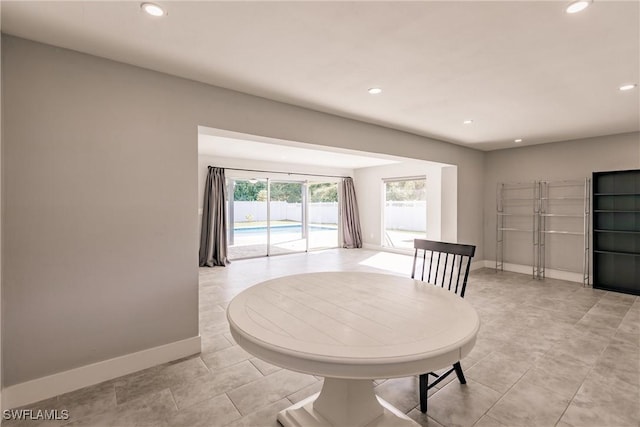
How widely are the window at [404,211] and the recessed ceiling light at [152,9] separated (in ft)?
21.8

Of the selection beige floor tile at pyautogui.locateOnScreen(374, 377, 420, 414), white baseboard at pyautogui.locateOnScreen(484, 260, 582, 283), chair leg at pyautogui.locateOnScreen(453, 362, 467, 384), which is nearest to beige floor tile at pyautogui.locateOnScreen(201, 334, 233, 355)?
beige floor tile at pyautogui.locateOnScreen(374, 377, 420, 414)

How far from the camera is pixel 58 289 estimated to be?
2053 millimetres

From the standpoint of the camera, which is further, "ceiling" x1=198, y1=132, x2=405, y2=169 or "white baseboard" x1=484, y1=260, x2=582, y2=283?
"white baseboard" x1=484, y1=260, x2=582, y2=283

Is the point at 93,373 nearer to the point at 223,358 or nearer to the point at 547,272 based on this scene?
the point at 223,358

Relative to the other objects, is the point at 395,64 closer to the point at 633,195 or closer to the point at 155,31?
the point at 155,31

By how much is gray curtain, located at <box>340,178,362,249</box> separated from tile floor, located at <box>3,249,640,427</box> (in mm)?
5369

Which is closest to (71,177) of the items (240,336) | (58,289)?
(58,289)

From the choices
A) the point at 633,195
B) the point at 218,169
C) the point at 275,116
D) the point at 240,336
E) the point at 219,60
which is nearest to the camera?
the point at 240,336

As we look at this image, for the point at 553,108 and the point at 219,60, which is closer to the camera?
the point at 219,60

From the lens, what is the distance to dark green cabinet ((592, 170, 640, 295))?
4277 mm

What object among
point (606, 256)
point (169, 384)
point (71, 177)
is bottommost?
point (169, 384)

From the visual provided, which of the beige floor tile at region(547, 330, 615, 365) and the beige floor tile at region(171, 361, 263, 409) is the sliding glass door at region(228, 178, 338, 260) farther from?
the beige floor tile at region(547, 330, 615, 365)

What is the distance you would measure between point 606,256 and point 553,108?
9.17 feet

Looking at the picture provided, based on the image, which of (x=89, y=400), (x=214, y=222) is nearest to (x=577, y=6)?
(x=89, y=400)
